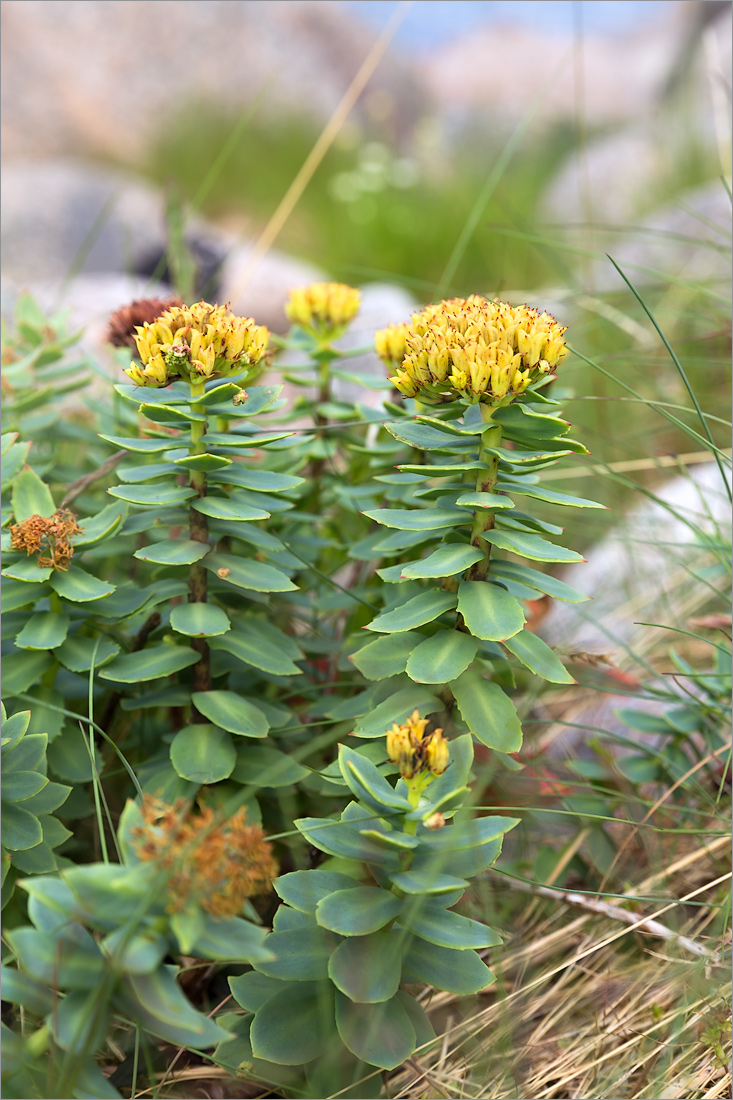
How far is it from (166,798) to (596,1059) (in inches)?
24.7

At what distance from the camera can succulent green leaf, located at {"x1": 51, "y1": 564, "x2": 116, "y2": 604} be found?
111 centimetres

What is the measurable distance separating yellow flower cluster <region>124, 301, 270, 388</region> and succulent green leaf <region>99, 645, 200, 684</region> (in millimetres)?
340

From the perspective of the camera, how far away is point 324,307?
1.51 meters

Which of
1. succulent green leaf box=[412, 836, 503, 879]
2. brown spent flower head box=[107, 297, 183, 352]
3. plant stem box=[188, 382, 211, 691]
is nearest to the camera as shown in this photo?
succulent green leaf box=[412, 836, 503, 879]

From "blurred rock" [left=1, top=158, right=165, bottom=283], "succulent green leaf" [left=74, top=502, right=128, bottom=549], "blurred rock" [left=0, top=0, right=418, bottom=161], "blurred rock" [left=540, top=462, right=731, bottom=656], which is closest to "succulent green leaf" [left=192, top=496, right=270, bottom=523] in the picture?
"succulent green leaf" [left=74, top=502, right=128, bottom=549]

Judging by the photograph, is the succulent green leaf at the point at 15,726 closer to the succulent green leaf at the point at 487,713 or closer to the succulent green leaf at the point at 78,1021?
the succulent green leaf at the point at 78,1021

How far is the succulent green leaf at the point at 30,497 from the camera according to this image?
1.22m

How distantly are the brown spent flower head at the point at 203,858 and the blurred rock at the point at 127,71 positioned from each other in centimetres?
900

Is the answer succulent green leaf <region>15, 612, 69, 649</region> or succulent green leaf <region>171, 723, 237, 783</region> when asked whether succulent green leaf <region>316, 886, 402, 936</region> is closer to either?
succulent green leaf <region>171, 723, 237, 783</region>

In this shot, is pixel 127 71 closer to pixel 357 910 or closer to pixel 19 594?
pixel 19 594

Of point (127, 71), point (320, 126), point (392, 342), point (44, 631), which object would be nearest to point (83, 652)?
point (44, 631)

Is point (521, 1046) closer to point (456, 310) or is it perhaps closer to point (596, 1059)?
point (596, 1059)

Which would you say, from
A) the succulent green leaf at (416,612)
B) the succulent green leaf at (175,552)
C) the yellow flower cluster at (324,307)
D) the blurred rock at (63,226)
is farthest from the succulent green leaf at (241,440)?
the blurred rock at (63,226)

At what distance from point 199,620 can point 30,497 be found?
0.33 m
